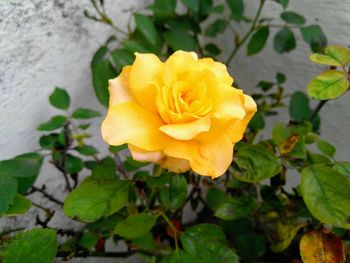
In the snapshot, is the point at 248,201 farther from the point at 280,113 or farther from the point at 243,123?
the point at 280,113

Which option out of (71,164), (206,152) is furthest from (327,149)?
(71,164)

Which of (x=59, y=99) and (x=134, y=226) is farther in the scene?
(x=59, y=99)

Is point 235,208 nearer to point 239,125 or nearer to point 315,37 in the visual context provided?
point 239,125

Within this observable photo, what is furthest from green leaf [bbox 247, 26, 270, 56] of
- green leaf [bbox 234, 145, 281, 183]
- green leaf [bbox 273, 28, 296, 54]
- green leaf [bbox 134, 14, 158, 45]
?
green leaf [bbox 234, 145, 281, 183]

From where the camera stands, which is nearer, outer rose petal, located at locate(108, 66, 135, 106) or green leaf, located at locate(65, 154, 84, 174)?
outer rose petal, located at locate(108, 66, 135, 106)

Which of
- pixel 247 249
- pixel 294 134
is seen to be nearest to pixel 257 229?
pixel 247 249

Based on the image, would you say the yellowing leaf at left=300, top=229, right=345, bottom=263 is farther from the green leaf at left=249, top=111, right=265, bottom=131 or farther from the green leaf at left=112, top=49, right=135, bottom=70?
the green leaf at left=112, top=49, right=135, bottom=70
